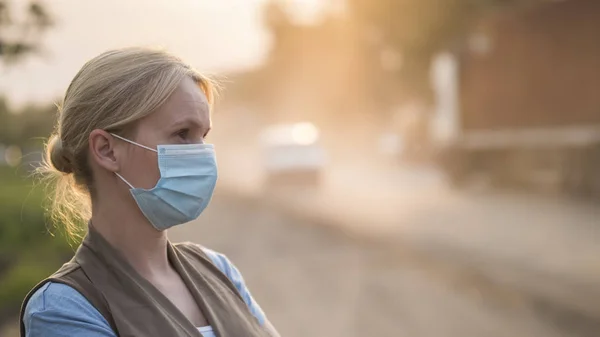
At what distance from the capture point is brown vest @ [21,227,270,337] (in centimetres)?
176

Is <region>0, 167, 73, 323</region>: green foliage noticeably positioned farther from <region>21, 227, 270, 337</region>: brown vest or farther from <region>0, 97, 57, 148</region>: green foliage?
<region>21, 227, 270, 337</region>: brown vest

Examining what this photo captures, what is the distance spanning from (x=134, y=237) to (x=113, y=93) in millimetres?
381

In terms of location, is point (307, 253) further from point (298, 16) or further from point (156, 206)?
point (298, 16)

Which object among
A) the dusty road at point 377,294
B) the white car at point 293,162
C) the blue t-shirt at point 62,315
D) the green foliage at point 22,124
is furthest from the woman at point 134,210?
the white car at point 293,162

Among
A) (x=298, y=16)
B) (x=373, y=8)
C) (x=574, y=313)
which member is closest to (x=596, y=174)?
(x=574, y=313)

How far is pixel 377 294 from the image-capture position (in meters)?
8.37

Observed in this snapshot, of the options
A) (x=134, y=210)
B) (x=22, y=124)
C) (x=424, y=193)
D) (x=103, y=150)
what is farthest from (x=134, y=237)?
(x=424, y=193)

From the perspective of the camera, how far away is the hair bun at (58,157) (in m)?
2.09

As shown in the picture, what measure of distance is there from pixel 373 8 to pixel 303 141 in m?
8.51

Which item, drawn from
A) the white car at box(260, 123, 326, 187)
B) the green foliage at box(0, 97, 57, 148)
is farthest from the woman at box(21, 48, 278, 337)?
the white car at box(260, 123, 326, 187)

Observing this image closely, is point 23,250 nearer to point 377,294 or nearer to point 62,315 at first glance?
point 377,294

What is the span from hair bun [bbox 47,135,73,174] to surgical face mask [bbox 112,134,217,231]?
6.7 inches

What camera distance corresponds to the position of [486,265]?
952cm

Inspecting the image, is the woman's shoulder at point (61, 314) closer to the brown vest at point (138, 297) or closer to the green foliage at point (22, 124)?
the brown vest at point (138, 297)
